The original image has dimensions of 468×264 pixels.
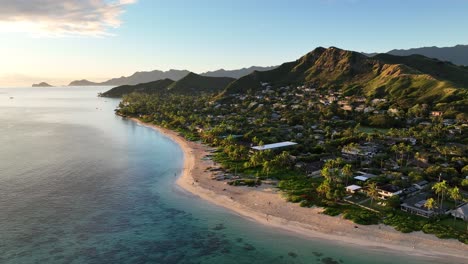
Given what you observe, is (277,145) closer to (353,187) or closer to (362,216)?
(353,187)

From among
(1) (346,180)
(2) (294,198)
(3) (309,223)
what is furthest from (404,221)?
(2) (294,198)

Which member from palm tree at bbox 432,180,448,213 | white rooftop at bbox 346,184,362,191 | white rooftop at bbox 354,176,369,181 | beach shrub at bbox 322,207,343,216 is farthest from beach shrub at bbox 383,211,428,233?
white rooftop at bbox 354,176,369,181

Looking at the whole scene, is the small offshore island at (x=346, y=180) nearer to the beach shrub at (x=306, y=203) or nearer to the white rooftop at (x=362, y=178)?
the white rooftop at (x=362, y=178)

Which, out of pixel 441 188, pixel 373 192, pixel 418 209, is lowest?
pixel 418 209

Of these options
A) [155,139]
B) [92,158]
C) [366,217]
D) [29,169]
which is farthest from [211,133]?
[366,217]

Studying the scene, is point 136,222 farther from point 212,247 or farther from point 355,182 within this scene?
point 355,182

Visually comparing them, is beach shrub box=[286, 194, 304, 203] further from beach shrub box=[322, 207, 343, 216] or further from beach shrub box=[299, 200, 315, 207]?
beach shrub box=[322, 207, 343, 216]
